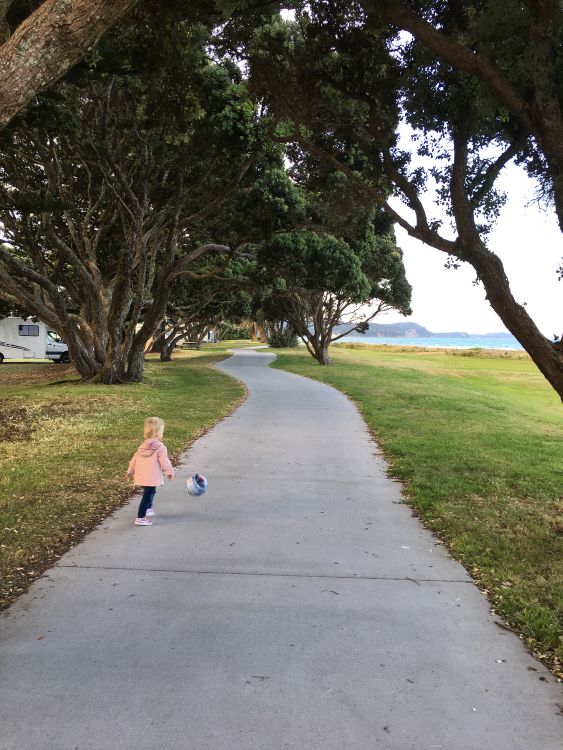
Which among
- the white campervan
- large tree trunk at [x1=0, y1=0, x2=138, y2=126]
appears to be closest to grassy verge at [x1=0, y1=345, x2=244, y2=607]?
large tree trunk at [x1=0, y1=0, x2=138, y2=126]

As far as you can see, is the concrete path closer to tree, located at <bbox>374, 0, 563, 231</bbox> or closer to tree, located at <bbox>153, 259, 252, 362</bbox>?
tree, located at <bbox>374, 0, 563, 231</bbox>

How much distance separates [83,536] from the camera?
505 cm

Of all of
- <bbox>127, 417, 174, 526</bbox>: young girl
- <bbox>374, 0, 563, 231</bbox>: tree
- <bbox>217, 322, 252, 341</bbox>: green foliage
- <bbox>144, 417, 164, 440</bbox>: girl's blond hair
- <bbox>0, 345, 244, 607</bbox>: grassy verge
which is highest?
<bbox>374, 0, 563, 231</bbox>: tree

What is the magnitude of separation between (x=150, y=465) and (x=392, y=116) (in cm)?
670

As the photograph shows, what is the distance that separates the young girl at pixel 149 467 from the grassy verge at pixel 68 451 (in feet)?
1.62

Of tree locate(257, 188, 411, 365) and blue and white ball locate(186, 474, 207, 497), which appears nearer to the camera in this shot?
blue and white ball locate(186, 474, 207, 497)

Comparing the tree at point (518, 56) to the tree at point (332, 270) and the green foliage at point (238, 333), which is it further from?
the green foliage at point (238, 333)

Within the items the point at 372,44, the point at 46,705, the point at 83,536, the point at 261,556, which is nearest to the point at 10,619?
the point at 46,705

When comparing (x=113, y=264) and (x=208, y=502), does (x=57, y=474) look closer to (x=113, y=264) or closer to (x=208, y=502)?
Answer: (x=208, y=502)

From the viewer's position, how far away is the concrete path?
2574 millimetres

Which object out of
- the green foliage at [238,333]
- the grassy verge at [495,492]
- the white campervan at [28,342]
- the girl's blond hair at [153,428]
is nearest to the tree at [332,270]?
the grassy verge at [495,492]

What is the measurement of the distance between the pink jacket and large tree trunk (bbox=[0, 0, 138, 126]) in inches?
120

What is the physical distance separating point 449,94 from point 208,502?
19.6 feet

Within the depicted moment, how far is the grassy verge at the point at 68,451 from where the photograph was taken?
4.86 m
